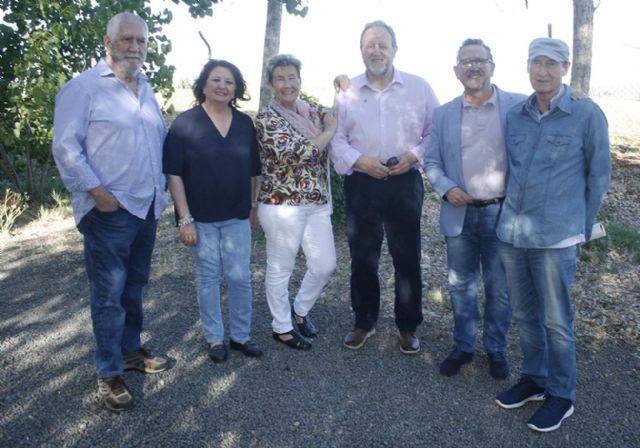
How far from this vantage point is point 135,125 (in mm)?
3512

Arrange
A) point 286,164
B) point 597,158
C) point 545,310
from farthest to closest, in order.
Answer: point 286,164 < point 545,310 < point 597,158

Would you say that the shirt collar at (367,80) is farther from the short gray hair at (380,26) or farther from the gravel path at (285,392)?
the gravel path at (285,392)

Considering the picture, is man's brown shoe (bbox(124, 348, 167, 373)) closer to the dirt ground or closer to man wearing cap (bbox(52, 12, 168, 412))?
the dirt ground

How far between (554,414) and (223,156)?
263cm

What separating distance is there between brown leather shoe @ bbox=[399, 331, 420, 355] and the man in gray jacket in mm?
328

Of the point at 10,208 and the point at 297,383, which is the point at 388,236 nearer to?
the point at 297,383

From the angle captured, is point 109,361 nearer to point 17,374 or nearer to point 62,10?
point 17,374

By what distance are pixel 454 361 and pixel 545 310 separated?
0.92 meters

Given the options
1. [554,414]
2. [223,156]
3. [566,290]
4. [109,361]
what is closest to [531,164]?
[566,290]

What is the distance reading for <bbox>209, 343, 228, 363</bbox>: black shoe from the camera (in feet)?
13.8

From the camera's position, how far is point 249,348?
4305 mm

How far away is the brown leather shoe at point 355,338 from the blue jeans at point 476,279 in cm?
74

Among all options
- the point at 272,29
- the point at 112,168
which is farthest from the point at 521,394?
the point at 272,29

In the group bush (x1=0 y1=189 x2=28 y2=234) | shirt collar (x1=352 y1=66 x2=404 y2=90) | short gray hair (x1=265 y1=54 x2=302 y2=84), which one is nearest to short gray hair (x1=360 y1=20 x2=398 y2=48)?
shirt collar (x1=352 y1=66 x2=404 y2=90)
